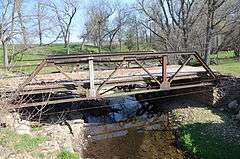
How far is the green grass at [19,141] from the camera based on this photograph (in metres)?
10.8

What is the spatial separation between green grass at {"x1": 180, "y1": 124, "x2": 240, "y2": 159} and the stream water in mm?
451

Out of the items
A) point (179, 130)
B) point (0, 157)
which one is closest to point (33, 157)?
point (0, 157)

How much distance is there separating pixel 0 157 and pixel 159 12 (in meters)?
29.2

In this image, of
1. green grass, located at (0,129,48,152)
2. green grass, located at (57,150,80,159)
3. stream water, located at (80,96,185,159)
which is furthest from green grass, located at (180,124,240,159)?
green grass, located at (0,129,48,152)

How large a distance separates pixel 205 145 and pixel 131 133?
3.53 m

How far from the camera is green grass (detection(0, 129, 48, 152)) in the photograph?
10770 mm

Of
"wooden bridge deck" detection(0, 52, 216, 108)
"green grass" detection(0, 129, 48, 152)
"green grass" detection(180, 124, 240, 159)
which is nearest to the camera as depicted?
"green grass" detection(0, 129, 48, 152)

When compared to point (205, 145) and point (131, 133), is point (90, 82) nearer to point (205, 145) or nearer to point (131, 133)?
point (131, 133)

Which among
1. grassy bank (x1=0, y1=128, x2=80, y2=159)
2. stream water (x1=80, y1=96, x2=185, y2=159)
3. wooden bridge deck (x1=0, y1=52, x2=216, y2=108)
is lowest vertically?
stream water (x1=80, y1=96, x2=185, y2=159)

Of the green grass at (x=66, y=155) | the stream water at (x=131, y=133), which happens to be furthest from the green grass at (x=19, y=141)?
the stream water at (x=131, y=133)

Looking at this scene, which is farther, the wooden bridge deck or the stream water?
the wooden bridge deck

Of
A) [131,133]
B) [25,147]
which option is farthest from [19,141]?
[131,133]

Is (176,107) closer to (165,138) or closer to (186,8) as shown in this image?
(165,138)

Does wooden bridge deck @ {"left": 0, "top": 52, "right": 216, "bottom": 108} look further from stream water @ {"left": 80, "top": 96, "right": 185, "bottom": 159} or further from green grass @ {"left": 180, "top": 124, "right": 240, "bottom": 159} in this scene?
green grass @ {"left": 180, "top": 124, "right": 240, "bottom": 159}
